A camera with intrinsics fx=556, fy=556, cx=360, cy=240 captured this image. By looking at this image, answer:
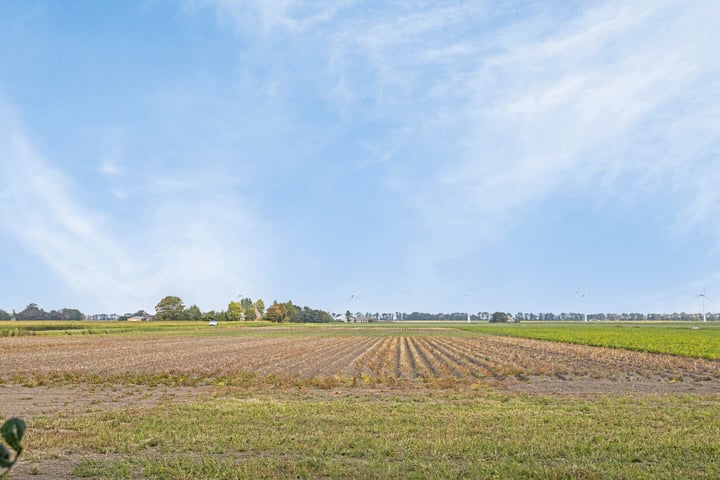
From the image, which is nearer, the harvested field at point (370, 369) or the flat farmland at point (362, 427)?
the flat farmland at point (362, 427)

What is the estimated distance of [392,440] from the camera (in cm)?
1059

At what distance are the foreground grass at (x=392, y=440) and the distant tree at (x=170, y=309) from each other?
16758 centimetres

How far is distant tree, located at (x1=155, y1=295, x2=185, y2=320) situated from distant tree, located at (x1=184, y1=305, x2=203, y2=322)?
1913mm

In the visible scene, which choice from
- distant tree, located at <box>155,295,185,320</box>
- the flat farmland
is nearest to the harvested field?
the flat farmland

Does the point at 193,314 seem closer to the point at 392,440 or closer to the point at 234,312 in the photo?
the point at 234,312

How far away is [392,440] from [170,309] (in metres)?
174

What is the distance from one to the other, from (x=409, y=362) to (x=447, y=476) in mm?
25671

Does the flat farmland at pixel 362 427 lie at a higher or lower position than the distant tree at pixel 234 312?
lower

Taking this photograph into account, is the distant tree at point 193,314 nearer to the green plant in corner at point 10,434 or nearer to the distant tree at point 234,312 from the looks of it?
the distant tree at point 234,312

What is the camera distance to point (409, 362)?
33.6 metres

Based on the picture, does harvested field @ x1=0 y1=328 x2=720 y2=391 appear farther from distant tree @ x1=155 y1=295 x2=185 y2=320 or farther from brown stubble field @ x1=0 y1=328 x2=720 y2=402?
distant tree @ x1=155 y1=295 x2=185 y2=320

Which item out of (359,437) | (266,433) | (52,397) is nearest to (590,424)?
(359,437)

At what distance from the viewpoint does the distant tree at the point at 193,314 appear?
577 ft

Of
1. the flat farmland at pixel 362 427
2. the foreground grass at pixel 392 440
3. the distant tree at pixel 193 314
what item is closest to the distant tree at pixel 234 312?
the distant tree at pixel 193 314
